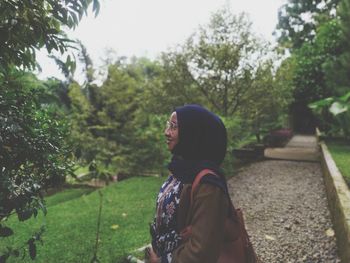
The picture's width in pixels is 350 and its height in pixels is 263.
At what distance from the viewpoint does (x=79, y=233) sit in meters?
5.68

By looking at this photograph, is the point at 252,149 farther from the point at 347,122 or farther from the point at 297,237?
the point at 297,237

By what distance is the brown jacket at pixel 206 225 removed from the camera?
5.11 ft

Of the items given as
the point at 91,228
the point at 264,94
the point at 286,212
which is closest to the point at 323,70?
the point at 264,94

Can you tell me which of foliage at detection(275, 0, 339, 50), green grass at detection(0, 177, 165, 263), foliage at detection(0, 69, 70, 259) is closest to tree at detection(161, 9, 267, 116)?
green grass at detection(0, 177, 165, 263)

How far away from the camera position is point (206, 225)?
1.55 meters

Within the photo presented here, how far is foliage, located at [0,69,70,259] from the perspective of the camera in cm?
183

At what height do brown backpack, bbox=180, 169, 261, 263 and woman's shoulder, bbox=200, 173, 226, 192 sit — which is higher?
woman's shoulder, bbox=200, 173, 226, 192

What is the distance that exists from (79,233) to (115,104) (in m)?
9.74

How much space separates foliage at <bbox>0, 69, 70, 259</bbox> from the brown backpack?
2.78 ft

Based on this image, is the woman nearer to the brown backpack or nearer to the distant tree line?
the brown backpack

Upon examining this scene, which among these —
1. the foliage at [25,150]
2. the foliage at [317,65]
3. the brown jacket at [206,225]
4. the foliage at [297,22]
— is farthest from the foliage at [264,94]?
the foliage at [297,22]

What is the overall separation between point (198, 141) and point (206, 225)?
409mm

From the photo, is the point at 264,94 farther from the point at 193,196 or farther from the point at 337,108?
the point at 193,196

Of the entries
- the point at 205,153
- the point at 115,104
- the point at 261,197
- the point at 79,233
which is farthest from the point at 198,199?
the point at 115,104
